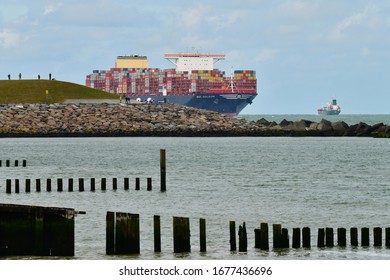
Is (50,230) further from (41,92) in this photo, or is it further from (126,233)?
(41,92)

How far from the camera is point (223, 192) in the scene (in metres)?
52.9

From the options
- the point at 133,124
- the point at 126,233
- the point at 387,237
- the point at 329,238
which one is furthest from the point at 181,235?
the point at 133,124

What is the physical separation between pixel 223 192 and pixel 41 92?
107749mm

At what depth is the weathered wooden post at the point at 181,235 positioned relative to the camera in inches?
1088

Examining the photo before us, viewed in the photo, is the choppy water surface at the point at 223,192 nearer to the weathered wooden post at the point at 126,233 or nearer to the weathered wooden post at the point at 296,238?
the weathered wooden post at the point at 296,238

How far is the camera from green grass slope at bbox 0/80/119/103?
154 m

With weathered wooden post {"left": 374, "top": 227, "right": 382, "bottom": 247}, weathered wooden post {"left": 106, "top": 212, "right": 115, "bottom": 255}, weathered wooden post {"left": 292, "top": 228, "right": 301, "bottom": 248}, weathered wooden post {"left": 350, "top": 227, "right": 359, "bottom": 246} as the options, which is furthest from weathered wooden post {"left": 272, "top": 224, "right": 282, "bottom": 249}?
weathered wooden post {"left": 106, "top": 212, "right": 115, "bottom": 255}

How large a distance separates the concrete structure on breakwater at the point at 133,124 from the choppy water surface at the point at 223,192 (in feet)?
92.9

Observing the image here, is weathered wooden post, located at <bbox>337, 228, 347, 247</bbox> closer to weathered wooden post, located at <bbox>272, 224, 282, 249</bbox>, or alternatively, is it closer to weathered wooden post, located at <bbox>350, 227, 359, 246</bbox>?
weathered wooden post, located at <bbox>350, 227, 359, 246</bbox>

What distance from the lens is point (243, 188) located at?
183ft

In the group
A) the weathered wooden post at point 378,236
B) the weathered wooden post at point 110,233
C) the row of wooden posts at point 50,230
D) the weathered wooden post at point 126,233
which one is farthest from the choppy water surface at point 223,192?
the row of wooden posts at point 50,230

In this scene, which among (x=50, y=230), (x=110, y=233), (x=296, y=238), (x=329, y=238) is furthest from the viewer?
(x=329, y=238)
